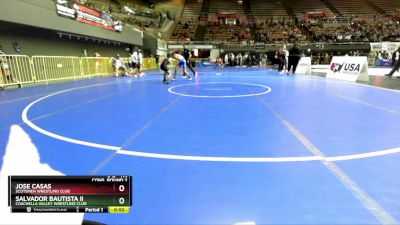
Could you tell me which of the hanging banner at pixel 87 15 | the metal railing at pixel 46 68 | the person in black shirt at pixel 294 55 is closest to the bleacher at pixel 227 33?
the hanging banner at pixel 87 15

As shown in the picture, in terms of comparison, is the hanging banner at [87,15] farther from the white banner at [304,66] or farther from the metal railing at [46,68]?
the white banner at [304,66]

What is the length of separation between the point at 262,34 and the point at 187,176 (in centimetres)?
4481

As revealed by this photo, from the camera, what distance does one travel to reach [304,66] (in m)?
20.1

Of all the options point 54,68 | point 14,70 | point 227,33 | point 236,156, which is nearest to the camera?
point 236,156

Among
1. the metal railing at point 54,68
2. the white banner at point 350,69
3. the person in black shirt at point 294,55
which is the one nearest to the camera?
the white banner at point 350,69

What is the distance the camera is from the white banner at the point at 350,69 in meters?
13.5

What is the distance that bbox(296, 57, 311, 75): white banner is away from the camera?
19.3 meters

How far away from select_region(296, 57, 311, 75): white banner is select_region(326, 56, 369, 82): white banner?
314cm

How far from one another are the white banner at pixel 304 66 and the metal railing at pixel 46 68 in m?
14.4

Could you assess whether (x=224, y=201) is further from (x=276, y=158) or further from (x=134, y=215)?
(x=276, y=158)

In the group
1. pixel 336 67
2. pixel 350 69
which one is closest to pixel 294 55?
pixel 336 67

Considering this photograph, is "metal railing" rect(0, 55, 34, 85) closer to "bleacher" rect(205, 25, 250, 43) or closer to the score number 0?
the score number 0
